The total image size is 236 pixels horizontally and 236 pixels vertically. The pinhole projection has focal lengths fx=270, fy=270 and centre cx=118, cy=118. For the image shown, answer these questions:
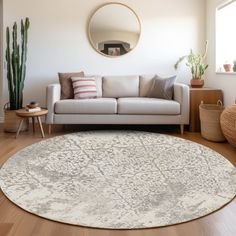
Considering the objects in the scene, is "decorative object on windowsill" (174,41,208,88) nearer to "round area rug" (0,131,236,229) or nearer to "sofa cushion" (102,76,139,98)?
"sofa cushion" (102,76,139,98)

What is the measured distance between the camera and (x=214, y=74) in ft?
14.2

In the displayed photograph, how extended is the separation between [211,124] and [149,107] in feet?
2.74

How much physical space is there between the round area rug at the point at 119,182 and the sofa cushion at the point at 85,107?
24.7 inches

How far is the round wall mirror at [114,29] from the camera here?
4.52 m

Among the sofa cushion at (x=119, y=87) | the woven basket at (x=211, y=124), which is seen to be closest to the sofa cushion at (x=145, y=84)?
the sofa cushion at (x=119, y=87)

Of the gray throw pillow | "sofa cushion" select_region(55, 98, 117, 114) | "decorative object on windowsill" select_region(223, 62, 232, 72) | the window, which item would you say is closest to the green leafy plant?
the window

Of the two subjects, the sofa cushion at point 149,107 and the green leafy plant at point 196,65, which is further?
the green leafy plant at point 196,65

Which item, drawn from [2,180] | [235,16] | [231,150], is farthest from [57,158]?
[235,16]

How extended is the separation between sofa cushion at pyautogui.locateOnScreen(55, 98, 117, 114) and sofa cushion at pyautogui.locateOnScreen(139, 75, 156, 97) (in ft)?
2.48

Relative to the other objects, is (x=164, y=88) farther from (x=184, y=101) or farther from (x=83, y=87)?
(x=83, y=87)

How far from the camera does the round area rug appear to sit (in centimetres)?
165

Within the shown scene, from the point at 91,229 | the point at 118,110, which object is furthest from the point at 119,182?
the point at 118,110

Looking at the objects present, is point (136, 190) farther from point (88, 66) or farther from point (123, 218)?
point (88, 66)

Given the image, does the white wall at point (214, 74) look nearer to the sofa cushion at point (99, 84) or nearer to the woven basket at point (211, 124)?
the woven basket at point (211, 124)
